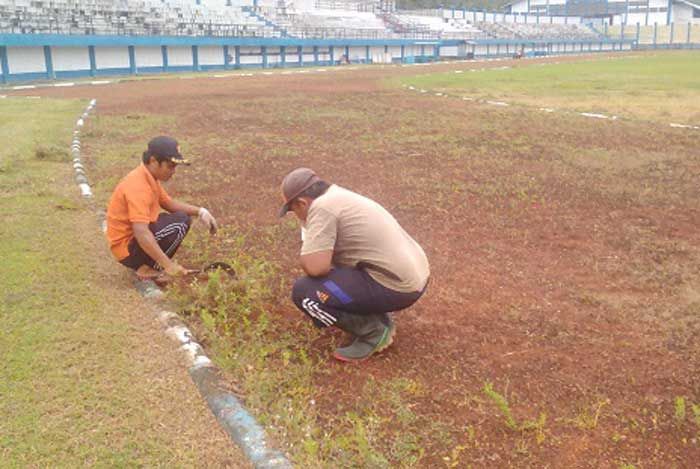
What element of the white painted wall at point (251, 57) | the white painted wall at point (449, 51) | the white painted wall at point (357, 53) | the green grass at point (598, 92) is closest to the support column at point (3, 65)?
the white painted wall at point (251, 57)

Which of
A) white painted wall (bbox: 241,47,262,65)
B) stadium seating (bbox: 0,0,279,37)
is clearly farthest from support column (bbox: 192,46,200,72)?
white painted wall (bbox: 241,47,262,65)

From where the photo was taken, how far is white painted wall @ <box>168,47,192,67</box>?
127 ft

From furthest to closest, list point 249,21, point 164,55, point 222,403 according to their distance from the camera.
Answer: point 249,21
point 164,55
point 222,403

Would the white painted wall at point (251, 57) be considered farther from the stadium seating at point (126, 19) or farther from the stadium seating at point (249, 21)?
the stadium seating at point (126, 19)

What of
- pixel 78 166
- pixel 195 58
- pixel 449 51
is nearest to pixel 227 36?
pixel 195 58

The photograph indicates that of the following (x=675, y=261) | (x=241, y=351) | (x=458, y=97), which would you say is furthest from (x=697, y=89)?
(x=241, y=351)

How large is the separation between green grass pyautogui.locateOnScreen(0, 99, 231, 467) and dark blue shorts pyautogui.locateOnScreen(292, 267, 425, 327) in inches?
41.4

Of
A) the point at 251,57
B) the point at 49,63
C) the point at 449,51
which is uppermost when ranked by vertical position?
the point at 449,51

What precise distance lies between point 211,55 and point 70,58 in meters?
10.1

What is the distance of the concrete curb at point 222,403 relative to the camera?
2.88 m

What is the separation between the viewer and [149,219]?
4.62 meters

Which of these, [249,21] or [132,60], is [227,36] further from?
[249,21]

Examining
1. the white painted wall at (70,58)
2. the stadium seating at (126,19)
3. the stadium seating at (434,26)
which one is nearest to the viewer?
the stadium seating at (126,19)

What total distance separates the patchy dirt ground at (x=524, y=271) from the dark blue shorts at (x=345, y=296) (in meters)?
0.34
